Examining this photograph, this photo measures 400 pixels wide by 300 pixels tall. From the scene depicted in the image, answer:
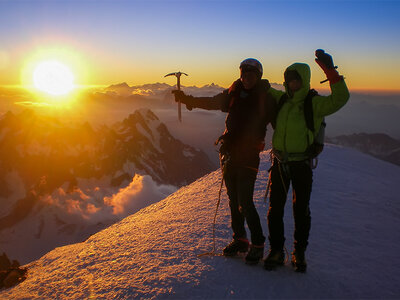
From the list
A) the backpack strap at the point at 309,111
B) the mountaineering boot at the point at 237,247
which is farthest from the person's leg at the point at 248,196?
the backpack strap at the point at 309,111

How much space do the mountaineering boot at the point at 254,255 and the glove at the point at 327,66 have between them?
296cm

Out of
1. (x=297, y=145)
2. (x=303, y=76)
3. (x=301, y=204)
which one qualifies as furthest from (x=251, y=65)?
(x=301, y=204)

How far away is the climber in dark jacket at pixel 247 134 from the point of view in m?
4.82

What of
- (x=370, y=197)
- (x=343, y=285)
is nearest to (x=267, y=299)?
(x=343, y=285)

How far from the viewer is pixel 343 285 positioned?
15.8ft

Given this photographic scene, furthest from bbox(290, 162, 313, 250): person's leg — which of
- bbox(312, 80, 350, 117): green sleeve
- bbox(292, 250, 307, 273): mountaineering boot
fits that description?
bbox(312, 80, 350, 117): green sleeve

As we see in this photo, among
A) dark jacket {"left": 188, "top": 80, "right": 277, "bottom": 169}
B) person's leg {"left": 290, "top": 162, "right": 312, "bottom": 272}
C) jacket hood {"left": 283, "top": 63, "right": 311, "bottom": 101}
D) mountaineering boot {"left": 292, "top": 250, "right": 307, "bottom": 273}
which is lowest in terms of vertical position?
mountaineering boot {"left": 292, "top": 250, "right": 307, "bottom": 273}

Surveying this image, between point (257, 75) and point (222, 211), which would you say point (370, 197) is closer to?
point (222, 211)

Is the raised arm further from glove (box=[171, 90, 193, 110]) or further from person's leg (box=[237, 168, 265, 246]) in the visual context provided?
glove (box=[171, 90, 193, 110])

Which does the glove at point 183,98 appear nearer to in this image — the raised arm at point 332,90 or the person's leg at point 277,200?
the person's leg at point 277,200

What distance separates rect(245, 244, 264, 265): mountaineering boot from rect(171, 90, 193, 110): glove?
9.38 feet

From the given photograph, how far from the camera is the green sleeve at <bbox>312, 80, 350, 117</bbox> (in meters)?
4.20

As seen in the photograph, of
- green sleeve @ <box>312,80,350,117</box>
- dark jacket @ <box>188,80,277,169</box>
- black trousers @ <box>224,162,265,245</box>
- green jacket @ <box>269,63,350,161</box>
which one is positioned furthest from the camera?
black trousers @ <box>224,162,265,245</box>

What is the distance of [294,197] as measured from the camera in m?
4.91
